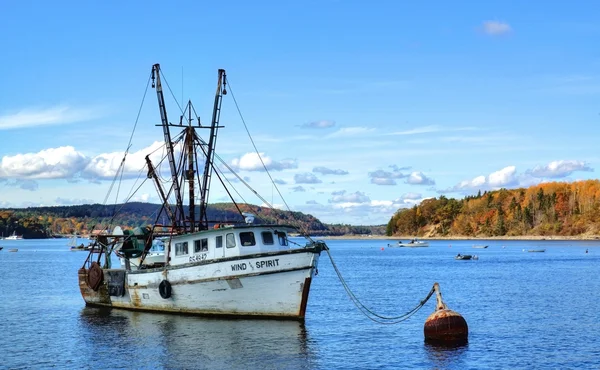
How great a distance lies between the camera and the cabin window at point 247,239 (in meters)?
41.8

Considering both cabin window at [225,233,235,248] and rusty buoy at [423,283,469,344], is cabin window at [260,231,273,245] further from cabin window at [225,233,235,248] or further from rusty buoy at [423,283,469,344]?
rusty buoy at [423,283,469,344]

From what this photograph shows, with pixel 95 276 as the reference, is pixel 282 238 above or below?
above

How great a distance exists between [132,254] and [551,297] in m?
33.4

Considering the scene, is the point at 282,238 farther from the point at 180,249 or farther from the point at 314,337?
the point at 314,337

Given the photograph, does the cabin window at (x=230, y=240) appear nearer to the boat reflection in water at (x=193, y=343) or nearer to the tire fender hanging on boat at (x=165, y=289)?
Answer: the boat reflection in water at (x=193, y=343)

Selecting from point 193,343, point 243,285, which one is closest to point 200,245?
point 243,285

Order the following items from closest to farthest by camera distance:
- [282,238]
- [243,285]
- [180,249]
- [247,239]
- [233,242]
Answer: [243,285] < [233,242] < [247,239] < [282,238] < [180,249]

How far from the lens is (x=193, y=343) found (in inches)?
1421

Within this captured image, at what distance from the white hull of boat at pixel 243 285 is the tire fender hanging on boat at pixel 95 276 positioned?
731cm

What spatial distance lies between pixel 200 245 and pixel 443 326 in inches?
597

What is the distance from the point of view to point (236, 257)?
1601 inches

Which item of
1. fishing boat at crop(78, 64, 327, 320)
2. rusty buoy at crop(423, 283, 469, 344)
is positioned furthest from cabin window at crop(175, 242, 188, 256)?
rusty buoy at crop(423, 283, 469, 344)

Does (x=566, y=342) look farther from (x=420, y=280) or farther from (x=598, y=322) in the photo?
(x=420, y=280)

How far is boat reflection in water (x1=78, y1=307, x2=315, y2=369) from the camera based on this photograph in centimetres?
3203
